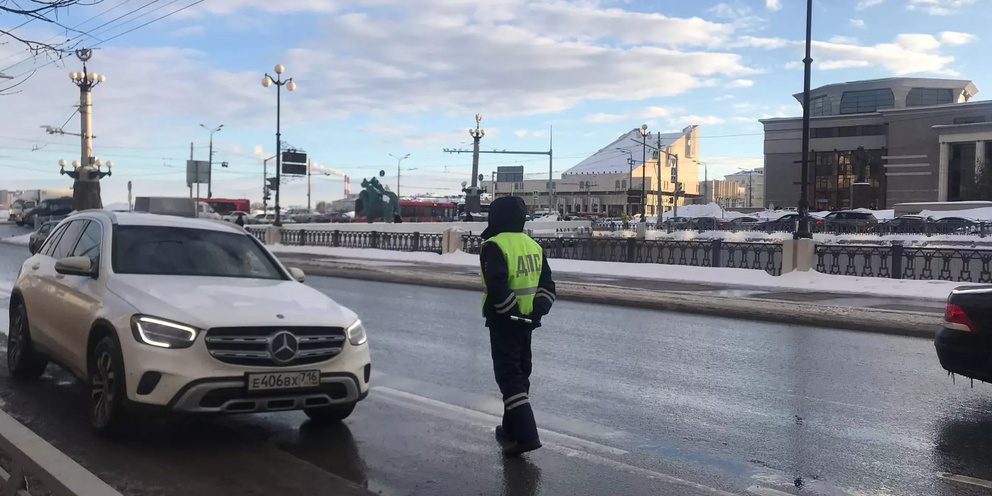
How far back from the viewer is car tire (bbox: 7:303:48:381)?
7.26m

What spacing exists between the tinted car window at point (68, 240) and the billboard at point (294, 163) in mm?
36500

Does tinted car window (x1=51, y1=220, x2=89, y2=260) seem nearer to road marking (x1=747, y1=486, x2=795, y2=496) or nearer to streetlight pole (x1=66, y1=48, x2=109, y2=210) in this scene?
road marking (x1=747, y1=486, x2=795, y2=496)

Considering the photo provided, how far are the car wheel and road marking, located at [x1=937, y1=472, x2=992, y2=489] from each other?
5.24 meters

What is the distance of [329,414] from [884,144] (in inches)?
4067

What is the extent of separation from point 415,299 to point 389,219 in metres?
44.9

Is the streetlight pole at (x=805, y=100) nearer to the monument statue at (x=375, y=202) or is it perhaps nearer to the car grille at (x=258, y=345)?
the car grille at (x=258, y=345)

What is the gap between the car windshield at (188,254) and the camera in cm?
625

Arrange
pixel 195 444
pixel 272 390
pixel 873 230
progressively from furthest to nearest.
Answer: pixel 873 230, pixel 195 444, pixel 272 390

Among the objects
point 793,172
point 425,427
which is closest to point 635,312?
point 425,427

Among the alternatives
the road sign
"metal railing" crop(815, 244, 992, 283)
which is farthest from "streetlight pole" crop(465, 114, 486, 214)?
"metal railing" crop(815, 244, 992, 283)

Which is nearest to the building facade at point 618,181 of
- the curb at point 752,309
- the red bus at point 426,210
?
the red bus at point 426,210

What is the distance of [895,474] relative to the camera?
5.15 metres

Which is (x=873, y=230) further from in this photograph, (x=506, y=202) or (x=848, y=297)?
(x=506, y=202)

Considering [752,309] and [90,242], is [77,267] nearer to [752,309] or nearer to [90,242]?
[90,242]
